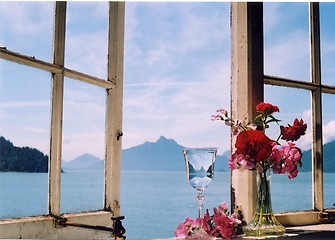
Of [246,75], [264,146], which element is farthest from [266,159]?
[246,75]

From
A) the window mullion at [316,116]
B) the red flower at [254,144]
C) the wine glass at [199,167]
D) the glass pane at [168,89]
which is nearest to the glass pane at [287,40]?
the window mullion at [316,116]

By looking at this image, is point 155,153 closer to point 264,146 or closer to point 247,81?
point 247,81

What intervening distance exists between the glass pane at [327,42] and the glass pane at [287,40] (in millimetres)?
67

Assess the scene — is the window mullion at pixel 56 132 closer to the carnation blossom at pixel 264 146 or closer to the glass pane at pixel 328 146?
the carnation blossom at pixel 264 146

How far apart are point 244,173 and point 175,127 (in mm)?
32289

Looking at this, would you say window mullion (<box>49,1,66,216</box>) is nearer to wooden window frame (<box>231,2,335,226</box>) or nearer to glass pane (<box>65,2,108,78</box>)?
glass pane (<box>65,2,108,78</box>)

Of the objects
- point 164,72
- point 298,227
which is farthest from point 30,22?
point 164,72

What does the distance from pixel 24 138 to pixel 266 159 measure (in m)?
0.72

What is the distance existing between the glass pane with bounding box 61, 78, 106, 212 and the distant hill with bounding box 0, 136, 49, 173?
62mm

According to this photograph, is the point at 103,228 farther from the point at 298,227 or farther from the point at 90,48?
the point at 298,227

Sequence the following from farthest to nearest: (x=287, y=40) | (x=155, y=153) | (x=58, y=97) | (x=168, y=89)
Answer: (x=155, y=153)
(x=168, y=89)
(x=287, y=40)
(x=58, y=97)

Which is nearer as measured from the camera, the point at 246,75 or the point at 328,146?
the point at 246,75

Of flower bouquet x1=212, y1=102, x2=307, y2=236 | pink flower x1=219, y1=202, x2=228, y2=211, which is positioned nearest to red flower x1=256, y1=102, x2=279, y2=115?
flower bouquet x1=212, y1=102, x2=307, y2=236

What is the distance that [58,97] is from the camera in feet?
4.78
